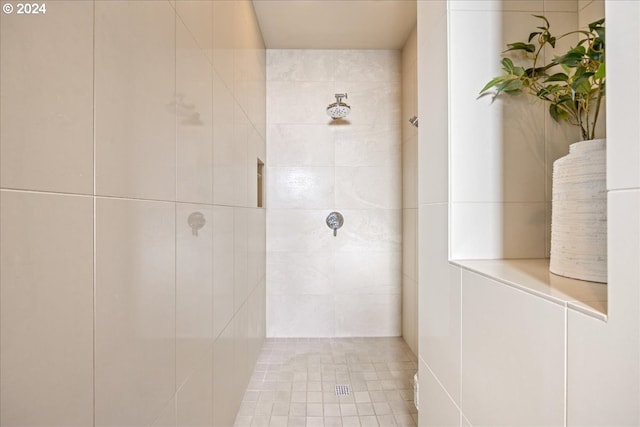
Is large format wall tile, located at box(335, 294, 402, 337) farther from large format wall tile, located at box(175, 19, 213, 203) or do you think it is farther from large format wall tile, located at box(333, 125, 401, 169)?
large format wall tile, located at box(175, 19, 213, 203)

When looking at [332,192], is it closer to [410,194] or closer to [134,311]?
[410,194]

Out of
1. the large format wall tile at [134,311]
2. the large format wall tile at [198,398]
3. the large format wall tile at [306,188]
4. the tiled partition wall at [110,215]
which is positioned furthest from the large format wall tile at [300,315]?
the large format wall tile at [134,311]

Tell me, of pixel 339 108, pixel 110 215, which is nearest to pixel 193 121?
pixel 110 215

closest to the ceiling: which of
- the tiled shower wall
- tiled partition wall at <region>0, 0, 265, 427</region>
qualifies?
the tiled shower wall

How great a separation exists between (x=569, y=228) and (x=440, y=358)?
1.66 feet

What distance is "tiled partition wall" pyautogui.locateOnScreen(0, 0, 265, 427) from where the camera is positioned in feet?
1.45

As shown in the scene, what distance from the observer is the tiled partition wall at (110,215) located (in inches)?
17.4

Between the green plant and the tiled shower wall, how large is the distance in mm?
1926

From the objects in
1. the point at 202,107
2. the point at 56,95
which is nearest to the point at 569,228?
the point at 56,95

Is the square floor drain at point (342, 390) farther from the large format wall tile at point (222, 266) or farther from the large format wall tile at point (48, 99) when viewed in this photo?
the large format wall tile at point (48, 99)

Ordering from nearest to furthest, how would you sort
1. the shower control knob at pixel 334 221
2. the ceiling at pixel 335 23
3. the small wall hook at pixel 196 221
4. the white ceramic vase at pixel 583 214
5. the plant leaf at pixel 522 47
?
the white ceramic vase at pixel 583 214 → the plant leaf at pixel 522 47 → the small wall hook at pixel 196 221 → the ceiling at pixel 335 23 → the shower control knob at pixel 334 221

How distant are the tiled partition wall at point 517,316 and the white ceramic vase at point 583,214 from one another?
150 millimetres

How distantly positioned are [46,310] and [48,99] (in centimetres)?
30

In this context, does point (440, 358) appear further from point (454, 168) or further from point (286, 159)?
point (286, 159)
